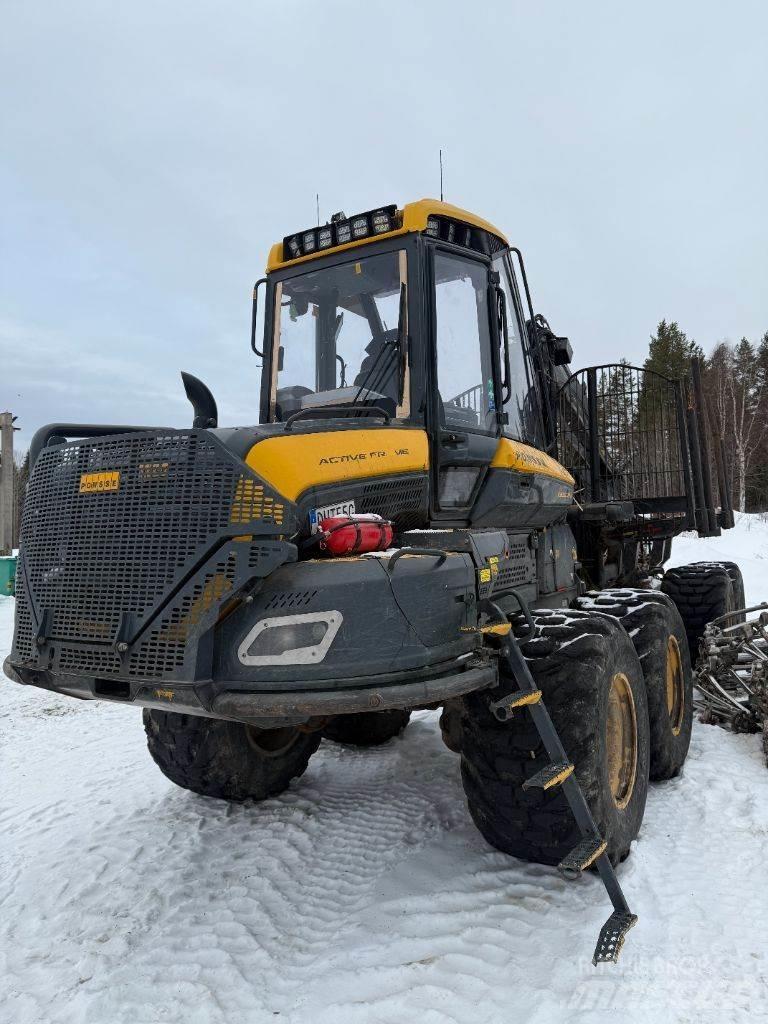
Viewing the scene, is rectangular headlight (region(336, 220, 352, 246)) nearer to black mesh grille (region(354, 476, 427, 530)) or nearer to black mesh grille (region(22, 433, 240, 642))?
black mesh grille (region(354, 476, 427, 530))

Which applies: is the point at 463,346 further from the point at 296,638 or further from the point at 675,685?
the point at 675,685

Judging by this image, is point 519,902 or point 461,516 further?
point 461,516

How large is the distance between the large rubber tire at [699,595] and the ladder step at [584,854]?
14.7 feet

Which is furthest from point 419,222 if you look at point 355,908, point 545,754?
point 355,908

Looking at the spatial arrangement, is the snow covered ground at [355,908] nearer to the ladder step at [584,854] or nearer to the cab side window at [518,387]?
the ladder step at [584,854]

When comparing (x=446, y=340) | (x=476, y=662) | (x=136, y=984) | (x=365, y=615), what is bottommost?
(x=136, y=984)

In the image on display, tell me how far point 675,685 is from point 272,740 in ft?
8.40

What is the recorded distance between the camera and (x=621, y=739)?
3.59m

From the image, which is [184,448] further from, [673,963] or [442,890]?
[673,963]

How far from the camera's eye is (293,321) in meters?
4.27

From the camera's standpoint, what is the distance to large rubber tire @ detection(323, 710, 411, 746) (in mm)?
5086

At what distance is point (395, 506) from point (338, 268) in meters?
1.52

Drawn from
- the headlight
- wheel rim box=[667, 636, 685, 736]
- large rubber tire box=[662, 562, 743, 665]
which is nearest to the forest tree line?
large rubber tire box=[662, 562, 743, 665]

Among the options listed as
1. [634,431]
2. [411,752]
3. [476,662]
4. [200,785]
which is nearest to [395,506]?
[476,662]
